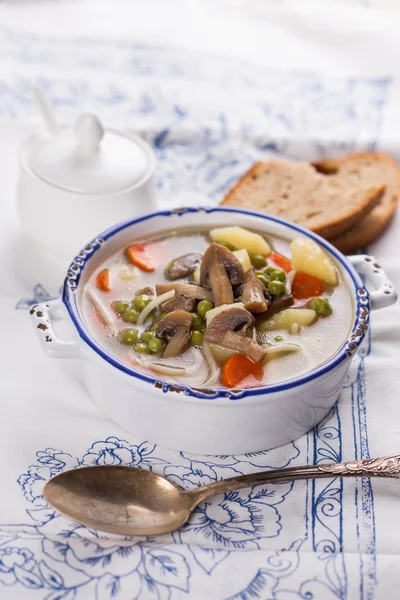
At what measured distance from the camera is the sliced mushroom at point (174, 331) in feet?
9.66

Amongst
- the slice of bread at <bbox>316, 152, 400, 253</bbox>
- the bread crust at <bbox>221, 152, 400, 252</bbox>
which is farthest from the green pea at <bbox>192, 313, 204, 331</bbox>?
the slice of bread at <bbox>316, 152, 400, 253</bbox>

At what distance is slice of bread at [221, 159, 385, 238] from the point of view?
13.1 feet

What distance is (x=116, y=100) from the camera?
5148mm

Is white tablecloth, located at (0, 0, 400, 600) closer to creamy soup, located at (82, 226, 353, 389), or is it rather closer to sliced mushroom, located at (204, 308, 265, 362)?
creamy soup, located at (82, 226, 353, 389)

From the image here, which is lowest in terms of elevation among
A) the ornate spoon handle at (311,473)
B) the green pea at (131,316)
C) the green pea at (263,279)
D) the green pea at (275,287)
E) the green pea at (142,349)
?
the ornate spoon handle at (311,473)

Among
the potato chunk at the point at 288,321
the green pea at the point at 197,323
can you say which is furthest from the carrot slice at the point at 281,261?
the green pea at the point at 197,323

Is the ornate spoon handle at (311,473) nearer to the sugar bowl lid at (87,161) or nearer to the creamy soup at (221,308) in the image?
the creamy soup at (221,308)

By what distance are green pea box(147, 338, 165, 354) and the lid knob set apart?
1.20 metres

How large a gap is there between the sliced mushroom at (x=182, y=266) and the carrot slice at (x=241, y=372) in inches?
23.1

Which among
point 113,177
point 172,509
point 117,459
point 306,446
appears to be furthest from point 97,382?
point 113,177

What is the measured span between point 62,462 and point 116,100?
3.00 meters

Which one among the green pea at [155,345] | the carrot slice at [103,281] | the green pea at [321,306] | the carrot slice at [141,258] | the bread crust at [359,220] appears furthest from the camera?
the bread crust at [359,220]

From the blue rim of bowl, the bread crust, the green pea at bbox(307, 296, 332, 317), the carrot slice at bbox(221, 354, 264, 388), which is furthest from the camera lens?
the bread crust

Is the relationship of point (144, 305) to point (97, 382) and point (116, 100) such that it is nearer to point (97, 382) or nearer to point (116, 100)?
point (97, 382)
